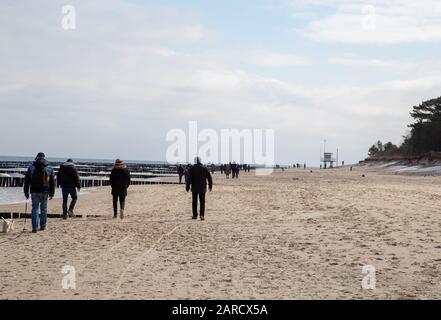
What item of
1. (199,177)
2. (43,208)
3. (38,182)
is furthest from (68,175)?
(199,177)

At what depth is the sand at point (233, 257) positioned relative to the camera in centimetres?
712

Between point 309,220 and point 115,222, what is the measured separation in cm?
572

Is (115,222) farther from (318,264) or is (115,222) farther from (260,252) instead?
(318,264)

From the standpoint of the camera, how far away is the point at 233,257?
952 cm

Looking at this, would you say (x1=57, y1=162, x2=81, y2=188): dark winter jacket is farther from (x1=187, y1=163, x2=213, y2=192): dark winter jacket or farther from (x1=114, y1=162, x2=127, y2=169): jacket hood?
(x1=187, y1=163, x2=213, y2=192): dark winter jacket

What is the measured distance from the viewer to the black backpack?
1304 centimetres

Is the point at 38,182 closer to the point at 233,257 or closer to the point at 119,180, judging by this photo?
the point at 119,180

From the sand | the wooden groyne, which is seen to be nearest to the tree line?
the wooden groyne

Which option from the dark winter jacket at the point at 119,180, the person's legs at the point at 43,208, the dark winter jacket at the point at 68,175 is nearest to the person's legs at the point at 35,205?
the person's legs at the point at 43,208

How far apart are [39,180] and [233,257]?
20.1 ft

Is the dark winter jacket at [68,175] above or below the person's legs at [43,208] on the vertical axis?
above

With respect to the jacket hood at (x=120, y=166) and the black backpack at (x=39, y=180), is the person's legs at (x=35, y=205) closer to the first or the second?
the black backpack at (x=39, y=180)

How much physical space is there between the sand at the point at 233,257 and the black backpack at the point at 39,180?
3.82 feet

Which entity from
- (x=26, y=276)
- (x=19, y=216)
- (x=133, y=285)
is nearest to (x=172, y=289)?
(x=133, y=285)
